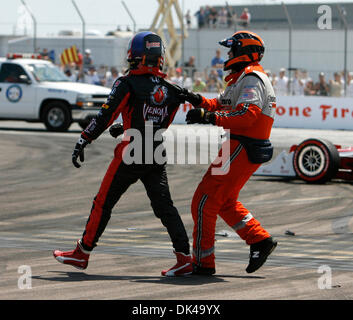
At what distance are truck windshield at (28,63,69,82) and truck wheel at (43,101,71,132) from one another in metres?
0.81

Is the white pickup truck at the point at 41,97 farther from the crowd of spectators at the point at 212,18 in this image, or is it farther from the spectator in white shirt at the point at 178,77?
Result: the crowd of spectators at the point at 212,18

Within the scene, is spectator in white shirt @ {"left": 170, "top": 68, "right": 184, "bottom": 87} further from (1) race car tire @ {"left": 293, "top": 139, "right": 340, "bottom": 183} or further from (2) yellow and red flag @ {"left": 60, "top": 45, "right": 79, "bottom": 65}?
(1) race car tire @ {"left": 293, "top": 139, "right": 340, "bottom": 183}

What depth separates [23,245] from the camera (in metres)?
8.37

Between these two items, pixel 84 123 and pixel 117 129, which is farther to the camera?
pixel 84 123

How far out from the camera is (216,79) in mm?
29344

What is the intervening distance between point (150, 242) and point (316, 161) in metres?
5.38

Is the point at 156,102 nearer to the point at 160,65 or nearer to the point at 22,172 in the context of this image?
the point at 160,65

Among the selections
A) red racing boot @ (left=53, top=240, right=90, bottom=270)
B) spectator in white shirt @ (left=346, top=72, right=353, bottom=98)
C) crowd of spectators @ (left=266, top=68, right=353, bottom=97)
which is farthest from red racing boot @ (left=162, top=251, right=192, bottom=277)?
spectator in white shirt @ (left=346, top=72, right=353, bottom=98)

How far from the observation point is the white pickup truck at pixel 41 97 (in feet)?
74.9

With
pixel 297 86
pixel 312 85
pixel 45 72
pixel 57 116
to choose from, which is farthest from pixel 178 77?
pixel 57 116

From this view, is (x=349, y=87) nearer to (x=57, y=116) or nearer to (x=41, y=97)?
(x=57, y=116)

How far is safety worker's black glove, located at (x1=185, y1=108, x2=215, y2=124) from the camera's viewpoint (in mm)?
6801
